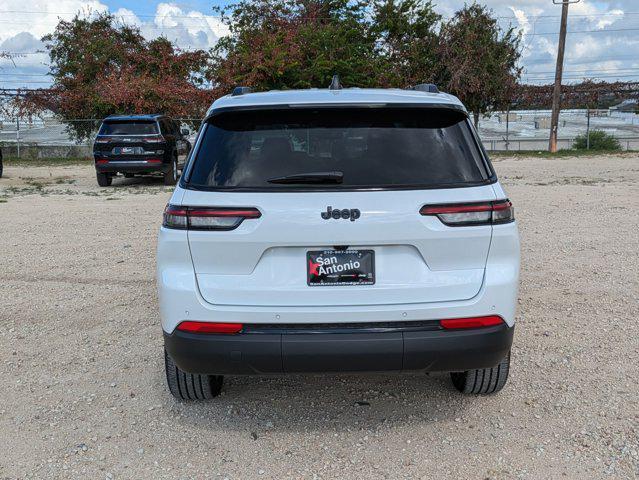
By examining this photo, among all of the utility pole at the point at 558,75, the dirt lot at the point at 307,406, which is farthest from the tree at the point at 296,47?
the dirt lot at the point at 307,406

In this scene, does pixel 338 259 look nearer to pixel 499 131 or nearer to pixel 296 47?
pixel 296 47

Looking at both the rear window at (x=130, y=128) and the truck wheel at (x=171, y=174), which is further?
the truck wheel at (x=171, y=174)

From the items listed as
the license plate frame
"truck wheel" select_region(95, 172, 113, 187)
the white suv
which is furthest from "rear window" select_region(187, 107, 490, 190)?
"truck wheel" select_region(95, 172, 113, 187)

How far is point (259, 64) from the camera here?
2695 centimetres

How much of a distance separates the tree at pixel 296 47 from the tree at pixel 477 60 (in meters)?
3.74

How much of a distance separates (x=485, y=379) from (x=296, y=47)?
25998 mm

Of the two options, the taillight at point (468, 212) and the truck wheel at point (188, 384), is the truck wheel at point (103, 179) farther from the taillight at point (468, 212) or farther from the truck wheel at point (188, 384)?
the taillight at point (468, 212)

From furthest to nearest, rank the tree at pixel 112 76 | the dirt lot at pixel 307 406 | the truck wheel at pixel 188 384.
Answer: the tree at pixel 112 76
the truck wheel at pixel 188 384
the dirt lot at pixel 307 406

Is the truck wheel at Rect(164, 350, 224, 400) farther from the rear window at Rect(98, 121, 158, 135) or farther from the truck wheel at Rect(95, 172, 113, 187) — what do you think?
the truck wheel at Rect(95, 172, 113, 187)

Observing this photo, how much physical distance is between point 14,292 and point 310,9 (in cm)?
2794

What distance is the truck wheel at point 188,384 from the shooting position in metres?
3.52

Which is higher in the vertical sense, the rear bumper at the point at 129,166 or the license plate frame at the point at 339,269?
the license plate frame at the point at 339,269

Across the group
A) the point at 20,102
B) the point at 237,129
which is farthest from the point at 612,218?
the point at 20,102

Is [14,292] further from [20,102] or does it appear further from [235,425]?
[20,102]
